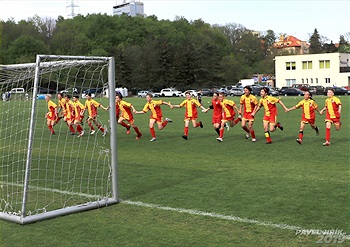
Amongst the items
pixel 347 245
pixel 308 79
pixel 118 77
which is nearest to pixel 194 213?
pixel 347 245

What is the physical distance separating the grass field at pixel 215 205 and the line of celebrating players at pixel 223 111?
6.74 ft

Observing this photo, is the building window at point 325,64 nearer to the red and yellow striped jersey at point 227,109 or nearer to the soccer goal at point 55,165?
the red and yellow striped jersey at point 227,109

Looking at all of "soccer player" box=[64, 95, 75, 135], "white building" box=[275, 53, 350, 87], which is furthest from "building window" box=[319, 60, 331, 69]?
"soccer player" box=[64, 95, 75, 135]

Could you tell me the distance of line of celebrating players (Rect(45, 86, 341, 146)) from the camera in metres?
15.1

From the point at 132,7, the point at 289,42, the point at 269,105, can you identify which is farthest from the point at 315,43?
the point at 269,105

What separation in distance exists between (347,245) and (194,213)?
223cm

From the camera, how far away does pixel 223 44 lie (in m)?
122

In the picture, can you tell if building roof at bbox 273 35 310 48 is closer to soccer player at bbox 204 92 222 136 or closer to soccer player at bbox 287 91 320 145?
soccer player at bbox 204 92 222 136

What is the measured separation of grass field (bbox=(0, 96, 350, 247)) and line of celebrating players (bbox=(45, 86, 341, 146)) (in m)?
2.05

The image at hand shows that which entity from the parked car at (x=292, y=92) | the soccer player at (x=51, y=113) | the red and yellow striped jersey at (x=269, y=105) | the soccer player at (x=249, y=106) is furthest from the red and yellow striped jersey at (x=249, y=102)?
the parked car at (x=292, y=92)

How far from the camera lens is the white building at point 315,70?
8519cm

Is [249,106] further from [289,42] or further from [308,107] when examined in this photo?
[289,42]

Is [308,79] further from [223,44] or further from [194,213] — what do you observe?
[194,213]

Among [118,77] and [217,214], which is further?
[118,77]
